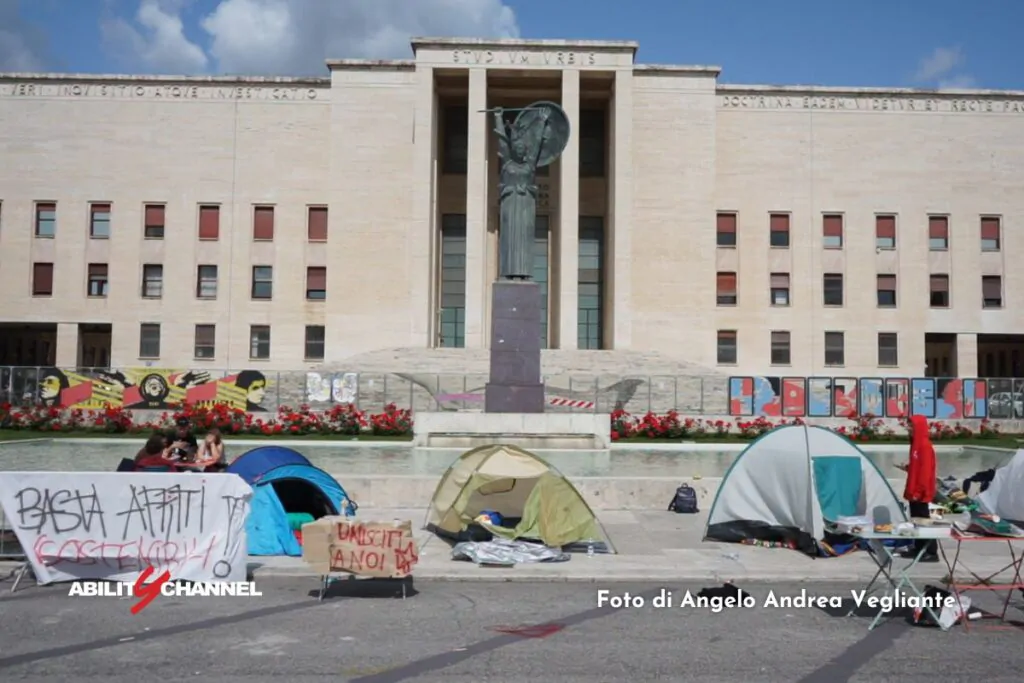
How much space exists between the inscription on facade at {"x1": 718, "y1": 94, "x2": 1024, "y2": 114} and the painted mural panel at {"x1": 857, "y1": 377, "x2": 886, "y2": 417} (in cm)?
1846

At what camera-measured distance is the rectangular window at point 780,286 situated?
49.4 meters

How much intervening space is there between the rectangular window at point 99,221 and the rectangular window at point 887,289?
4111 cm

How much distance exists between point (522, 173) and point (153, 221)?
2994 cm

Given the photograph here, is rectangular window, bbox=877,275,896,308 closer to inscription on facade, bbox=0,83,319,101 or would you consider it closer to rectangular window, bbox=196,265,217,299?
inscription on facade, bbox=0,83,319,101

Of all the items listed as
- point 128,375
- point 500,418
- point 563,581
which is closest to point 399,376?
point 128,375

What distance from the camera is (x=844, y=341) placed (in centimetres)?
4888

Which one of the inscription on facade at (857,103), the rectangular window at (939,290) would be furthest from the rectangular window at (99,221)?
the rectangular window at (939,290)

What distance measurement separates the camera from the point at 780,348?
161 feet

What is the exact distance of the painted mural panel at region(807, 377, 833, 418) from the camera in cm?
3697

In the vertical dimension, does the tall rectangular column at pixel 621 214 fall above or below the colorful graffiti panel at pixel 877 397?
above

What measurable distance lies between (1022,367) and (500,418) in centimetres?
4380

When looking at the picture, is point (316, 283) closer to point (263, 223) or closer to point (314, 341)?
point (314, 341)

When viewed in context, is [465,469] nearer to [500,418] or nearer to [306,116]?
[500,418]

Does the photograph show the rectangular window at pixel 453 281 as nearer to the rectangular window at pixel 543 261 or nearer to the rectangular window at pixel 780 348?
the rectangular window at pixel 543 261
